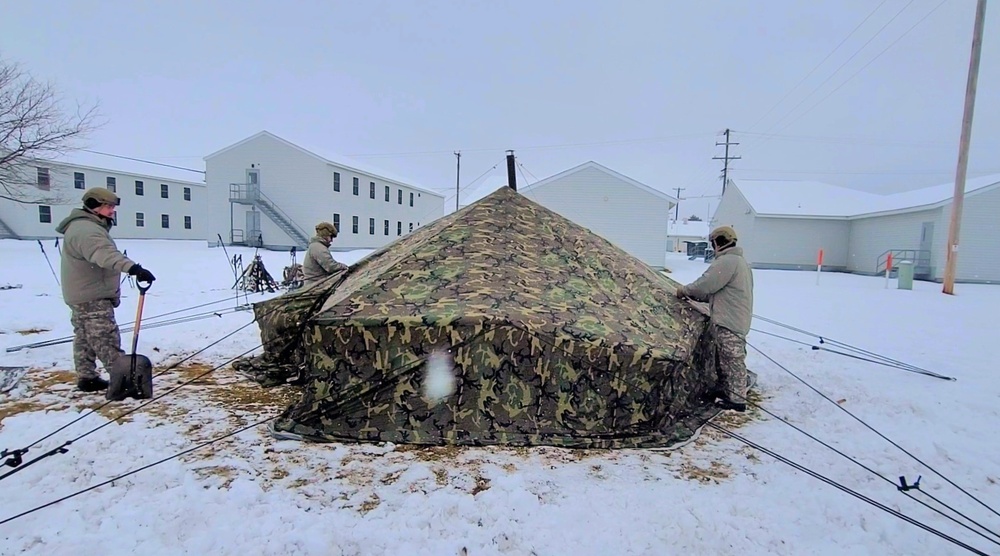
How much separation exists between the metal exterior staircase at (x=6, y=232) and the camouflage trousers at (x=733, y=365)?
3511 centimetres

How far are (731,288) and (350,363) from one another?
3322 mm

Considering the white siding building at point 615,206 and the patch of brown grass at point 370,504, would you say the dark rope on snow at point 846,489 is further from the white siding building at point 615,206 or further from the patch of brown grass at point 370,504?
the white siding building at point 615,206

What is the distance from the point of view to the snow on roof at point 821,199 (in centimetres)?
A: 2014

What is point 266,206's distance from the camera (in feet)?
80.7

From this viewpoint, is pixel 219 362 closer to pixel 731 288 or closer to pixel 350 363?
pixel 350 363

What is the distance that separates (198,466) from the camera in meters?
3.04

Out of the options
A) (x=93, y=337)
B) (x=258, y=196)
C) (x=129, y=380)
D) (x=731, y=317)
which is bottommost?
(x=129, y=380)

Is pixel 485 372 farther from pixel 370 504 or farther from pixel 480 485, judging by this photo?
pixel 370 504

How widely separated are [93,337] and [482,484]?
12.1 feet

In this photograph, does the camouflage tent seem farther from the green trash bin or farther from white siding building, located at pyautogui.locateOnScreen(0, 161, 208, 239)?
white siding building, located at pyautogui.locateOnScreen(0, 161, 208, 239)

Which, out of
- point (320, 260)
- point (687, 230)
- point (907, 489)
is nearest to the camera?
point (907, 489)

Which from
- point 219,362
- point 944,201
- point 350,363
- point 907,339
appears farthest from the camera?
point 944,201

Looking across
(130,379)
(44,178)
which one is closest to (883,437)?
(130,379)

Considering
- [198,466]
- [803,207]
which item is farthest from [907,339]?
[803,207]
